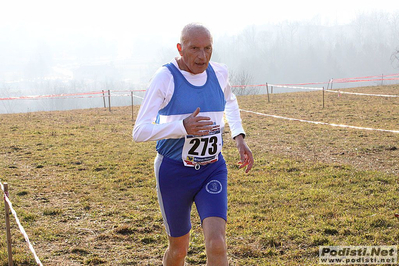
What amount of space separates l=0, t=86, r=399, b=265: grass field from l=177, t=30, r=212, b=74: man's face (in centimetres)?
225

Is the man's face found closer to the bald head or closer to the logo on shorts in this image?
the bald head

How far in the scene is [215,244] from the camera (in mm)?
2746

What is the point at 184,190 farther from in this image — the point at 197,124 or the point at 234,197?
the point at 234,197

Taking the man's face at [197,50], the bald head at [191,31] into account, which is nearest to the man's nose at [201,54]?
the man's face at [197,50]

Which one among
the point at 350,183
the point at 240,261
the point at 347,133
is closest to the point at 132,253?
the point at 240,261

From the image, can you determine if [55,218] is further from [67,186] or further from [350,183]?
[350,183]

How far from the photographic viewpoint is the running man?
281 centimetres

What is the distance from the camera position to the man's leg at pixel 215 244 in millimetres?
2748

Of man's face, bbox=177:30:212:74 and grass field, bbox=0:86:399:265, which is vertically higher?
man's face, bbox=177:30:212:74

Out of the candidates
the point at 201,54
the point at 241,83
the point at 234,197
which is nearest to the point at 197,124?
the point at 201,54

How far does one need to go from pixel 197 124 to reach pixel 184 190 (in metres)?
0.55

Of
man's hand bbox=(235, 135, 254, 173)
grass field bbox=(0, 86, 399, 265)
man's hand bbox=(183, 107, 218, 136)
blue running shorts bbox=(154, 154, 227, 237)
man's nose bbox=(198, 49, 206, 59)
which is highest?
man's nose bbox=(198, 49, 206, 59)

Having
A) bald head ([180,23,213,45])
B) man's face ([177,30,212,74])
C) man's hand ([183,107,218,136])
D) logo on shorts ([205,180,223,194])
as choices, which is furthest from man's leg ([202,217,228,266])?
bald head ([180,23,213,45])

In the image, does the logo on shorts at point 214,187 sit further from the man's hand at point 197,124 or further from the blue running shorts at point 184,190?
the man's hand at point 197,124
